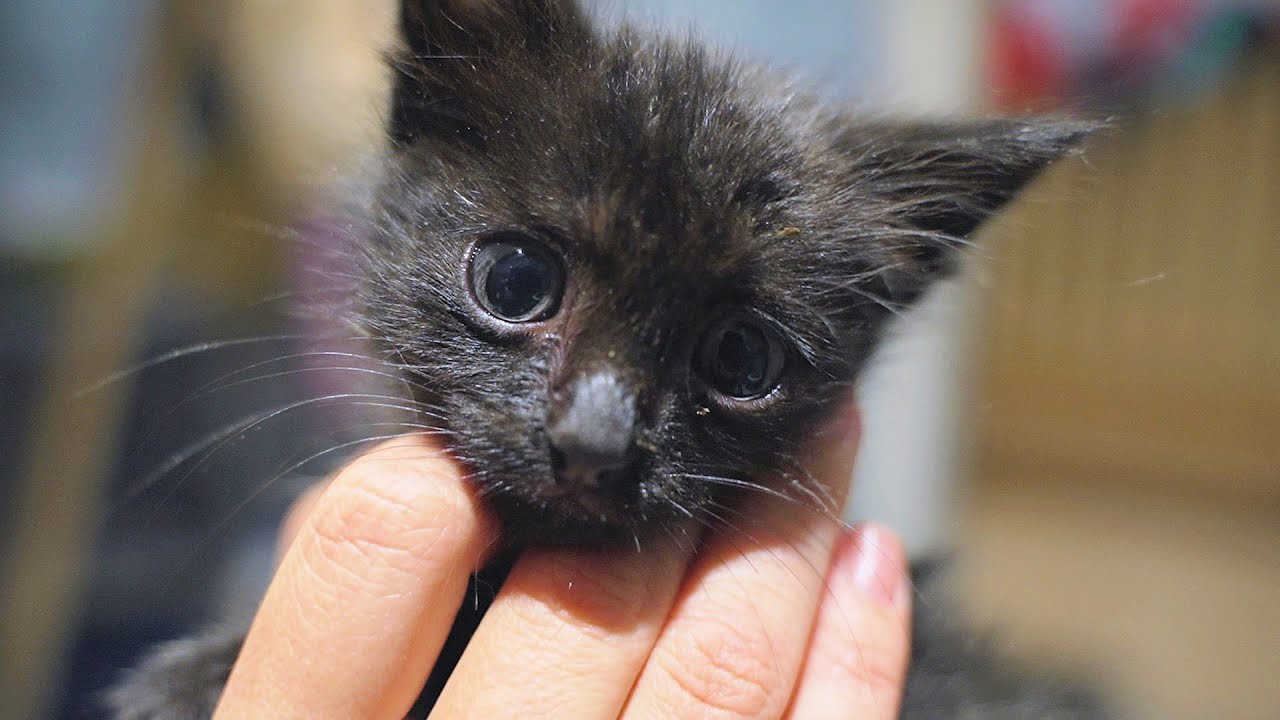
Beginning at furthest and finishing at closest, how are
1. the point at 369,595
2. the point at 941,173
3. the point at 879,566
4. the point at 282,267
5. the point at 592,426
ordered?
the point at 282,267
the point at 879,566
the point at 941,173
the point at 369,595
the point at 592,426

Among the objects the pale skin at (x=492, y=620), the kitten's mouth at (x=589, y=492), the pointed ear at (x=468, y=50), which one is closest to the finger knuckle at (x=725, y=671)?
the pale skin at (x=492, y=620)

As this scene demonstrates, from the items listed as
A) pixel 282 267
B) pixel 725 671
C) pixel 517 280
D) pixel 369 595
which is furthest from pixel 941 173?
pixel 282 267

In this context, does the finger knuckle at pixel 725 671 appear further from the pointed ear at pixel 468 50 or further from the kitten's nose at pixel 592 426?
the pointed ear at pixel 468 50

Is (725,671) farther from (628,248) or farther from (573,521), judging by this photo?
(628,248)

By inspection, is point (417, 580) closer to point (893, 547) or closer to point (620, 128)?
point (620, 128)

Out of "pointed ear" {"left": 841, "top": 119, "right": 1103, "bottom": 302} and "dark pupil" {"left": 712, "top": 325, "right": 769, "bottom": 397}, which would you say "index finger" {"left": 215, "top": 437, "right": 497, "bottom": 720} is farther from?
"pointed ear" {"left": 841, "top": 119, "right": 1103, "bottom": 302}

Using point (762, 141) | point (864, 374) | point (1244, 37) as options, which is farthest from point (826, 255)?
point (1244, 37)

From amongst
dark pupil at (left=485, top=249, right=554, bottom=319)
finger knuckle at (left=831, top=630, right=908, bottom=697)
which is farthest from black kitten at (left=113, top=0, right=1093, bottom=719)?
finger knuckle at (left=831, top=630, right=908, bottom=697)
